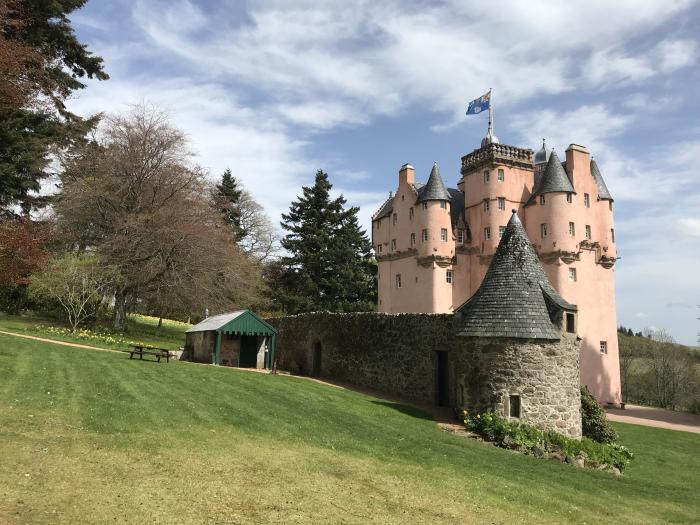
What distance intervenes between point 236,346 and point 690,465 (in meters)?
21.1

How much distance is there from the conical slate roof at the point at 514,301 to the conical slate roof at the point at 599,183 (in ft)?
76.2

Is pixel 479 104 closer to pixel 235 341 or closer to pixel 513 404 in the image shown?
pixel 235 341

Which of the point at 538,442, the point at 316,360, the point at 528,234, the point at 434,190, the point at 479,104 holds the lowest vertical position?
the point at 538,442

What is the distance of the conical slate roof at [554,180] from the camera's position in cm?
3556

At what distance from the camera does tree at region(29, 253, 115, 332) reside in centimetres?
2798

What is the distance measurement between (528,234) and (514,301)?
2109 centimetres

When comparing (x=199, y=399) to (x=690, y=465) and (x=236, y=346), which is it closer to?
(x=236, y=346)

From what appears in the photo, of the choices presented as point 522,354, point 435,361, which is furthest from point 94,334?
point 522,354

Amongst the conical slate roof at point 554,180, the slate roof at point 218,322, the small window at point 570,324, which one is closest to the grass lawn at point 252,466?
the small window at point 570,324

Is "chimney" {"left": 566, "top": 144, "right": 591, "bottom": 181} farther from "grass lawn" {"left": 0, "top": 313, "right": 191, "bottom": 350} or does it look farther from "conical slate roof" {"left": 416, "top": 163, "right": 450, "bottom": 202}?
"grass lawn" {"left": 0, "top": 313, "right": 191, "bottom": 350}

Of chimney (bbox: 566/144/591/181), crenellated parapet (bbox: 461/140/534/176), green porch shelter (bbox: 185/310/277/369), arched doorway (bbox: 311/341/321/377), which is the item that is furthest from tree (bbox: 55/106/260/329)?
chimney (bbox: 566/144/591/181)

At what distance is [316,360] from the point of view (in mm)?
28328

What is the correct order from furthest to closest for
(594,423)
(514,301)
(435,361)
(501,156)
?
(501,156) < (435,361) < (594,423) < (514,301)

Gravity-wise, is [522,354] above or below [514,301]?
below
